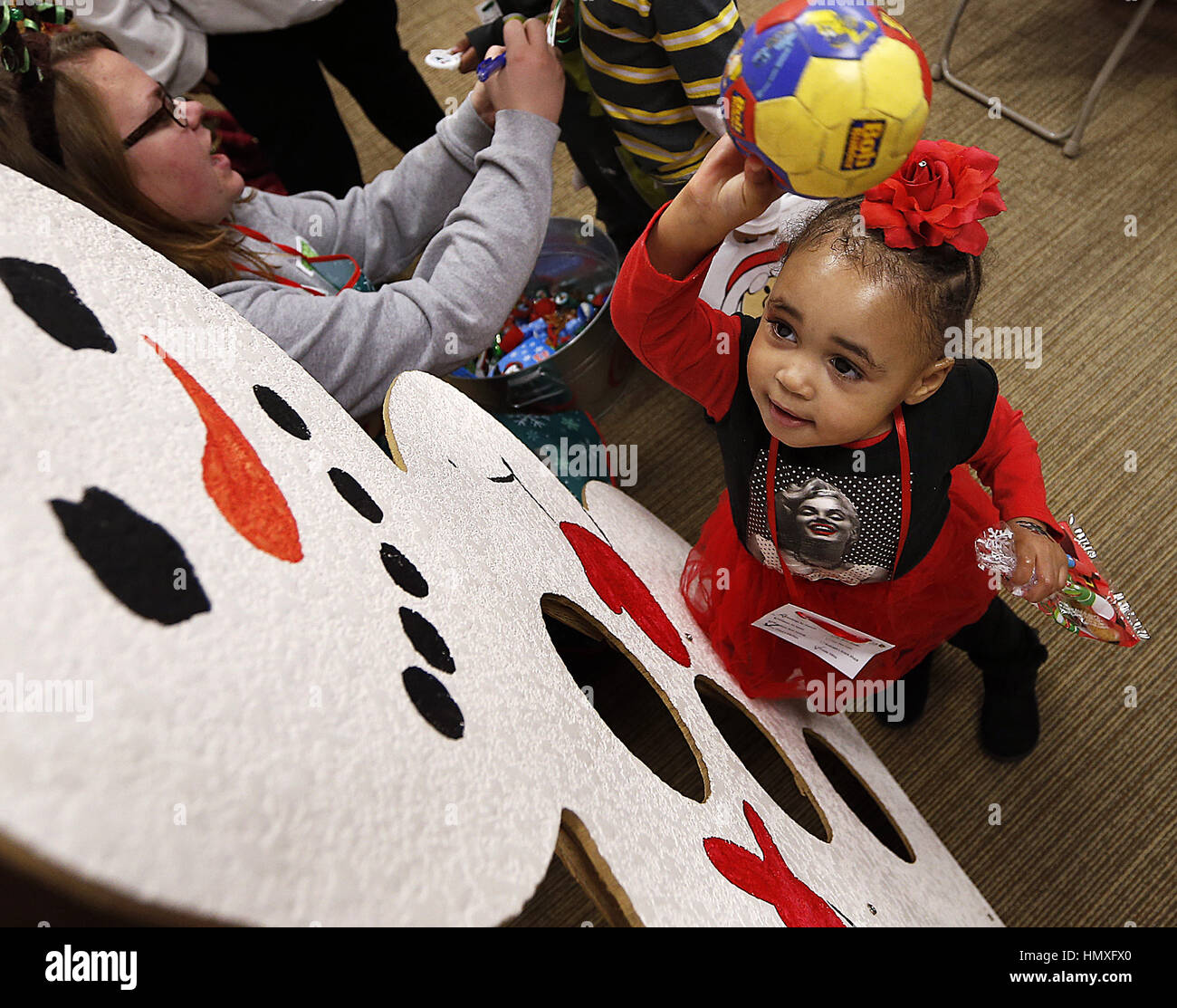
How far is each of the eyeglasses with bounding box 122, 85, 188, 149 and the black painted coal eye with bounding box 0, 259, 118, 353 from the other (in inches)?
28.1

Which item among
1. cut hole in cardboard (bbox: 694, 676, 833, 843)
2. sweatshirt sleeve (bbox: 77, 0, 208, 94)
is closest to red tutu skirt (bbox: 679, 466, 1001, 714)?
cut hole in cardboard (bbox: 694, 676, 833, 843)

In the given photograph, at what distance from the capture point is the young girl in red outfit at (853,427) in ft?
2.40

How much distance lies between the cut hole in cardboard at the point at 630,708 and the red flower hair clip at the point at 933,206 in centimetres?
76

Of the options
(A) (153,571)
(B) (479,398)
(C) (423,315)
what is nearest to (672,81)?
(C) (423,315)

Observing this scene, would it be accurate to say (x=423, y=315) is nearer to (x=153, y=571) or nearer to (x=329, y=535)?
(x=329, y=535)

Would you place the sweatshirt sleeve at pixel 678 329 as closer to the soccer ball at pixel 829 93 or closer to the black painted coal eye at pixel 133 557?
the soccer ball at pixel 829 93

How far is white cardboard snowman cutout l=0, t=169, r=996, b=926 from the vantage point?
28 cm

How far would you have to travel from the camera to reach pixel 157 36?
52.7 inches

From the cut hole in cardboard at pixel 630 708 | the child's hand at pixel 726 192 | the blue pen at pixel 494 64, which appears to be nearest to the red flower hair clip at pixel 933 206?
the child's hand at pixel 726 192

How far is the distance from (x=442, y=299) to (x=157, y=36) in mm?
741

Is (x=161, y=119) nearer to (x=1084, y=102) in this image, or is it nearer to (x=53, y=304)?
(x=53, y=304)

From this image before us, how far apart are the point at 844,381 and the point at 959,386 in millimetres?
233

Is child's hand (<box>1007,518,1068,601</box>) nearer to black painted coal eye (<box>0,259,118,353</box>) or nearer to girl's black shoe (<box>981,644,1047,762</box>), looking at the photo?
girl's black shoe (<box>981,644,1047,762</box>)
